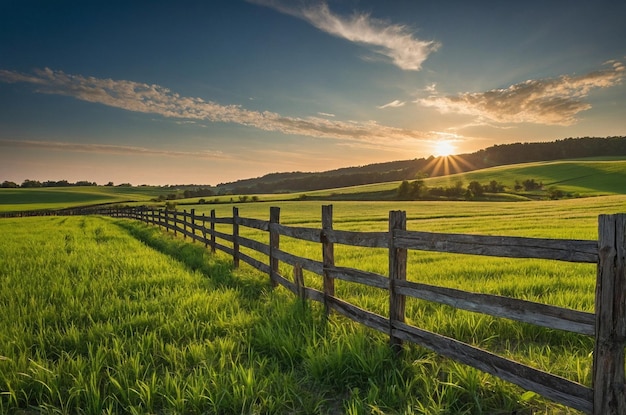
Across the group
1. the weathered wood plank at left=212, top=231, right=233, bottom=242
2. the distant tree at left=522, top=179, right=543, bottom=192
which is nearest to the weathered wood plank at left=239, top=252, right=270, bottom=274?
the weathered wood plank at left=212, top=231, right=233, bottom=242

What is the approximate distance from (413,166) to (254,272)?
156938 mm

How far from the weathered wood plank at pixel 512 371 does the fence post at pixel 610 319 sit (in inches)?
4.5

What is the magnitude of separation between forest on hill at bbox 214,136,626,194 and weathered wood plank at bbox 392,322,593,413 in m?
130

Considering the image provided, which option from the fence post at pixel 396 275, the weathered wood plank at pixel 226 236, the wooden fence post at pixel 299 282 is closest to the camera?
the fence post at pixel 396 275

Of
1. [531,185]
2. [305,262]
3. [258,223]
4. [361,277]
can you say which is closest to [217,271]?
[258,223]

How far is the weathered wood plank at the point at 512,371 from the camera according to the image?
2.81 m

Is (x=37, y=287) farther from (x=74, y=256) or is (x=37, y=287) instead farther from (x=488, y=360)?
(x=488, y=360)

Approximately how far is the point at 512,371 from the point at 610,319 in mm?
881

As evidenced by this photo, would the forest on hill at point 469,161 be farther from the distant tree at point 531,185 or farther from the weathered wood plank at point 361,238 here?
the weathered wood plank at point 361,238

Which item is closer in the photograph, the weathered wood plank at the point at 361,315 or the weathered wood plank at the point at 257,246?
the weathered wood plank at the point at 361,315

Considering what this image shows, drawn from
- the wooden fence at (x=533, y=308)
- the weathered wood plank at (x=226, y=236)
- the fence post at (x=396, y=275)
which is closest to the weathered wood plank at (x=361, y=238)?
the wooden fence at (x=533, y=308)

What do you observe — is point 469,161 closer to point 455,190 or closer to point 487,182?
point 487,182

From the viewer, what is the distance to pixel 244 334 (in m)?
5.02

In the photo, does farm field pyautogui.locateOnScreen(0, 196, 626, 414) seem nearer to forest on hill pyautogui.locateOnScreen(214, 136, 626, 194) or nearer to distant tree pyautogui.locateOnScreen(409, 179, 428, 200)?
distant tree pyautogui.locateOnScreen(409, 179, 428, 200)
